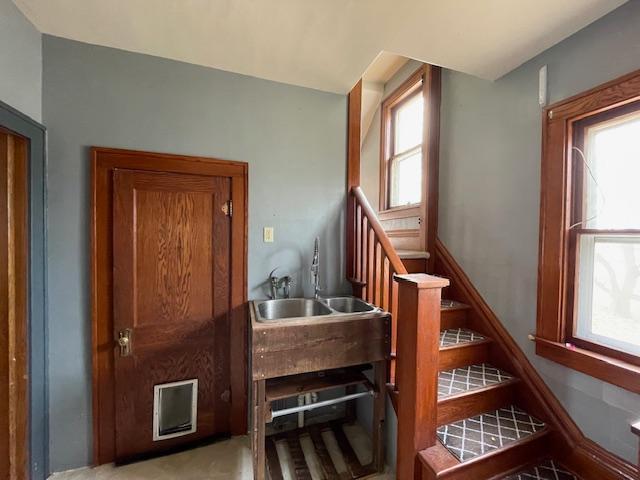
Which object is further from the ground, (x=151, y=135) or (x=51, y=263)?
(x=151, y=135)

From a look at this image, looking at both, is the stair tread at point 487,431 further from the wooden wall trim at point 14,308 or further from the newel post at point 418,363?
the wooden wall trim at point 14,308

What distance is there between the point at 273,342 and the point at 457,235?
5.76 ft

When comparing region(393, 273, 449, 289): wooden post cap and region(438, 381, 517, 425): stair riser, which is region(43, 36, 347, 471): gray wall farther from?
region(438, 381, 517, 425): stair riser

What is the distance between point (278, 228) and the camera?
2.00 metres

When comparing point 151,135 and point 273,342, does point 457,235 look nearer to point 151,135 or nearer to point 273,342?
point 273,342

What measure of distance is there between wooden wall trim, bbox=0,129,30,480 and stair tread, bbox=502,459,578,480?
2486 mm

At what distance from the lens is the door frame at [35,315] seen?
1396mm

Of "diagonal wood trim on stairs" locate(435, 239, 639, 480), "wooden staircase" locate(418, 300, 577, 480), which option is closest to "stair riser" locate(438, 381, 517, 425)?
"wooden staircase" locate(418, 300, 577, 480)

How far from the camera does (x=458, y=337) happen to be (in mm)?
1927

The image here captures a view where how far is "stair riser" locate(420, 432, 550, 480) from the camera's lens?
1243 millimetres

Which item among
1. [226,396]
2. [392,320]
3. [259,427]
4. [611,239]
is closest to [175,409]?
[226,396]

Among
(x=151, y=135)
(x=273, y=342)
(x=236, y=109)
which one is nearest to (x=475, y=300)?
(x=273, y=342)

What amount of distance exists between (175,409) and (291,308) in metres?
1.00

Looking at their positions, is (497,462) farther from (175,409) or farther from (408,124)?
(408,124)
